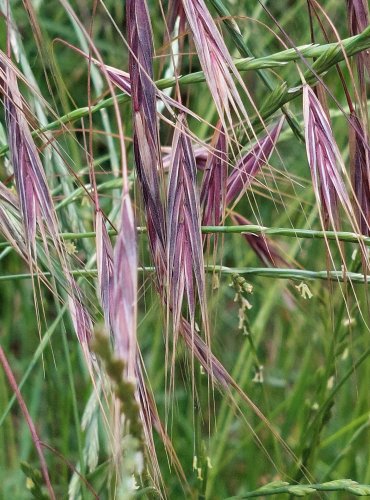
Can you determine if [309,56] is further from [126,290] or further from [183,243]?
[126,290]

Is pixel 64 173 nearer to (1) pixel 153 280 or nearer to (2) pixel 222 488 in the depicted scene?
(1) pixel 153 280

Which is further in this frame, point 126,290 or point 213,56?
point 213,56

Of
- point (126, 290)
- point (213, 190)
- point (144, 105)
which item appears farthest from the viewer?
point (213, 190)

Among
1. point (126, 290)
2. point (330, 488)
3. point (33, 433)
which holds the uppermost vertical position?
point (126, 290)

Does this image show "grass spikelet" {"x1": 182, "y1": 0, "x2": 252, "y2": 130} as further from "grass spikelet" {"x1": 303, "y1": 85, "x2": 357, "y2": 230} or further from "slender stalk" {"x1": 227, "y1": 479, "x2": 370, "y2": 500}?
"slender stalk" {"x1": 227, "y1": 479, "x2": 370, "y2": 500}

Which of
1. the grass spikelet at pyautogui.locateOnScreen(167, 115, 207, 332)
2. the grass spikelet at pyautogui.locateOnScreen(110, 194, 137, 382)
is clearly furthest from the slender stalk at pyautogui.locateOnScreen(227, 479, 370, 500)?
the grass spikelet at pyautogui.locateOnScreen(110, 194, 137, 382)

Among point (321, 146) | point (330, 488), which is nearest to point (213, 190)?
point (321, 146)

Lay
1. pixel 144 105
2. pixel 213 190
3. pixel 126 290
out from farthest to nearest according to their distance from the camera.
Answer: pixel 213 190, pixel 144 105, pixel 126 290

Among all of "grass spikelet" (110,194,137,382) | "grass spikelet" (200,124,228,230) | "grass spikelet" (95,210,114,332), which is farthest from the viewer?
"grass spikelet" (200,124,228,230)

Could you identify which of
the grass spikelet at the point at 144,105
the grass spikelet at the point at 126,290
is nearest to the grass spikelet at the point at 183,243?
the grass spikelet at the point at 144,105

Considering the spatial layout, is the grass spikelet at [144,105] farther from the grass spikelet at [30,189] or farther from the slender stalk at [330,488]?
the slender stalk at [330,488]

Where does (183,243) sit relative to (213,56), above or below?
below
